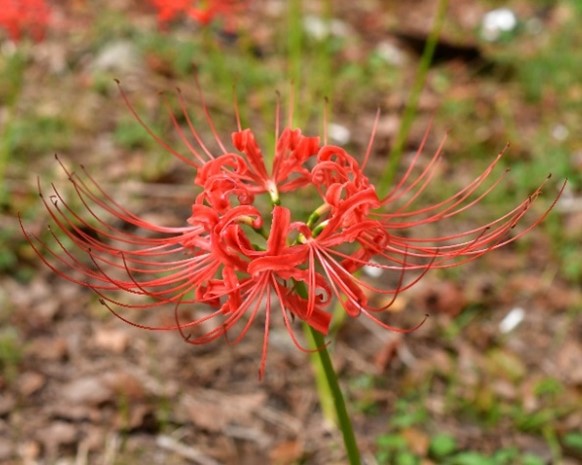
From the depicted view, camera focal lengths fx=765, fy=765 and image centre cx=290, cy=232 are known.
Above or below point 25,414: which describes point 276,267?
below

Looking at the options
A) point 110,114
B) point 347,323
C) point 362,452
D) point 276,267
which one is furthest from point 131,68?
point 276,267

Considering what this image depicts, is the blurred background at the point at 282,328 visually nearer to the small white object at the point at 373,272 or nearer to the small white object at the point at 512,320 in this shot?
the small white object at the point at 512,320

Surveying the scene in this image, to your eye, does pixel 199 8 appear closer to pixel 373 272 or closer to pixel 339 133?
pixel 373 272

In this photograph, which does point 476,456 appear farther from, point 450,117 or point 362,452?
point 450,117

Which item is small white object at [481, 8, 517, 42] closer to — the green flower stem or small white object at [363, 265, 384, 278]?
small white object at [363, 265, 384, 278]

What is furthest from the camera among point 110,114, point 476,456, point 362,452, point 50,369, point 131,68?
point 131,68

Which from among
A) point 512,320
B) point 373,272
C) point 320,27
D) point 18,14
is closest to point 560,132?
point 512,320

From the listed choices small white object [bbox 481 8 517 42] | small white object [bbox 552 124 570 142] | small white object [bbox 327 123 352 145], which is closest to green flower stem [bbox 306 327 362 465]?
small white object [bbox 327 123 352 145]
